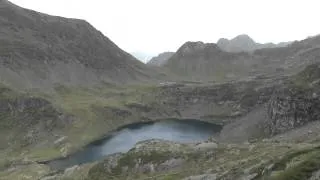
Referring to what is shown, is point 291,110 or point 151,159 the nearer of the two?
point 151,159

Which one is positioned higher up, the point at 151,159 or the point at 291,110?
the point at 291,110

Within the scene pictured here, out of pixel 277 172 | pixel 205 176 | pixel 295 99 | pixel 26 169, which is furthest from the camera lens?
pixel 26 169

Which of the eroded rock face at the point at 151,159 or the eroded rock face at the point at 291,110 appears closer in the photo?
the eroded rock face at the point at 151,159

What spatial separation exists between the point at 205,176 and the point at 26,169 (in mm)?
126158

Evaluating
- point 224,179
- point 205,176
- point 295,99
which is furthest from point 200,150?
point 295,99

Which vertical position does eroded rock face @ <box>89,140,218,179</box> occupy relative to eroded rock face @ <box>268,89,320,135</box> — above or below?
below

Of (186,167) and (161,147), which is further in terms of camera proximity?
(161,147)

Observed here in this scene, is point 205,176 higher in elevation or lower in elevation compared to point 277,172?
lower

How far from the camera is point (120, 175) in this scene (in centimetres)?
10438

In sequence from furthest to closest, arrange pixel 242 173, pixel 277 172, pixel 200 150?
pixel 200 150 → pixel 242 173 → pixel 277 172

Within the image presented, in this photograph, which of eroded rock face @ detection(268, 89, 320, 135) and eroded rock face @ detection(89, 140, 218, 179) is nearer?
eroded rock face @ detection(89, 140, 218, 179)

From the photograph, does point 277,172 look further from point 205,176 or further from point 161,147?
point 161,147

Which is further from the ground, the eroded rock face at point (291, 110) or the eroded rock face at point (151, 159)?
the eroded rock face at point (291, 110)

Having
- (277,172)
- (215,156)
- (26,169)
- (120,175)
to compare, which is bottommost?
(26,169)
